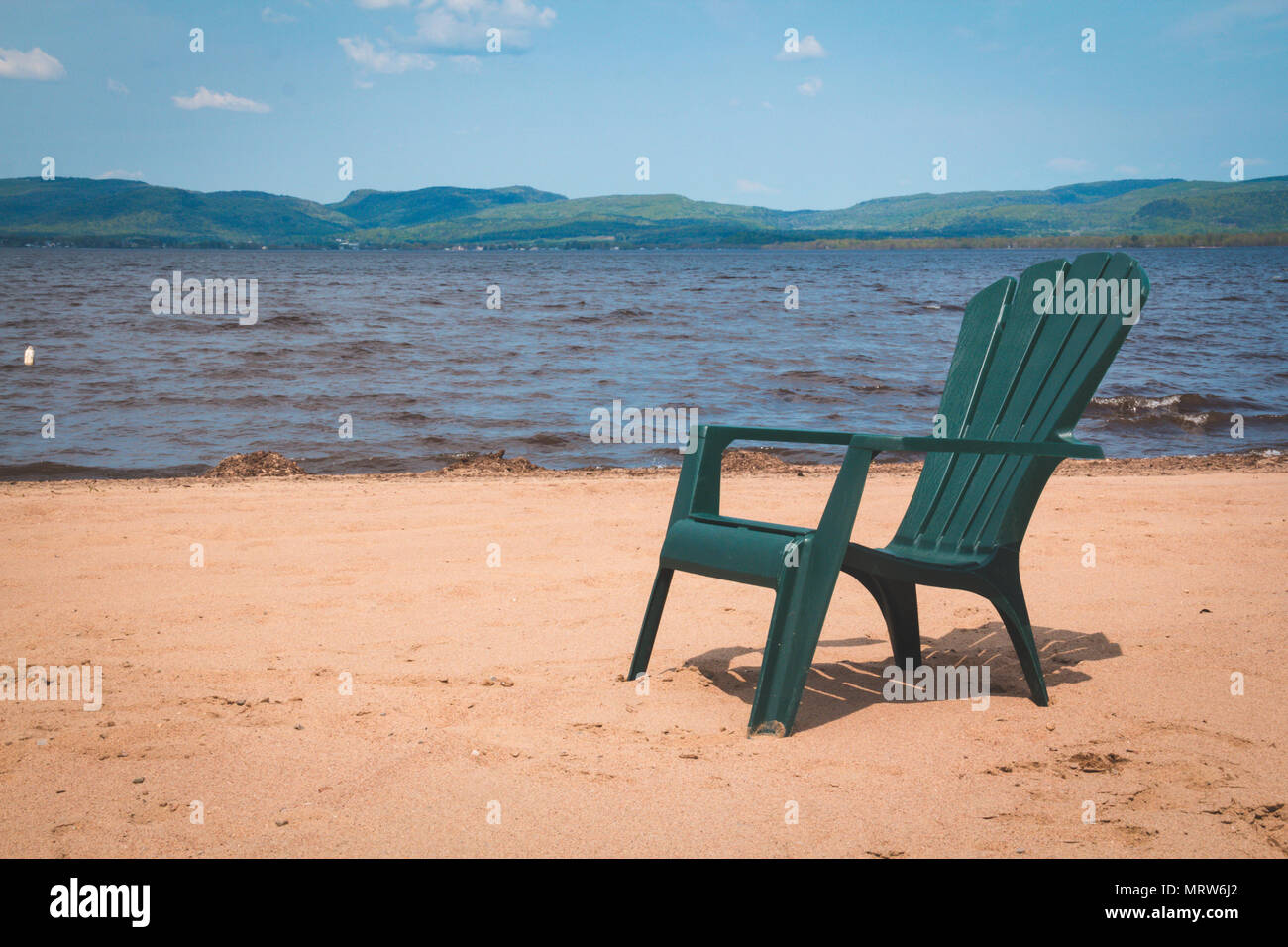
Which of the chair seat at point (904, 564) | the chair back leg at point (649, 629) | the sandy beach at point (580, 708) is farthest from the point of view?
the chair back leg at point (649, 629)

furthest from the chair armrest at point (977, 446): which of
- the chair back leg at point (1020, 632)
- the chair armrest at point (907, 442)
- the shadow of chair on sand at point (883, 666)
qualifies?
the shadow of chair on sand at point (883, 666)

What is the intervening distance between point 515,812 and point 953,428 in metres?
2.13

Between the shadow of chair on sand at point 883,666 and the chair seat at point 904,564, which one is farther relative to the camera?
the shadow of chair on sand at point 883,666

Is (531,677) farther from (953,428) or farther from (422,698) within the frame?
(953,428)

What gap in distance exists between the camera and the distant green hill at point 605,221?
134m

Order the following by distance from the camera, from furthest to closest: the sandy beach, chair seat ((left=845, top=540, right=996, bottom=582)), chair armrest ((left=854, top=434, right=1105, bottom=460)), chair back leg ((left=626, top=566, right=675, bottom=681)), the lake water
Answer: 1. the lake water
2. chair back leg ((left=626, top=566, right=675, bottom=681))
3. chair seat ((left=845, top=540, right=996, bottom=582))
4. chair armrest ((left=854, top=434, right=1105, bottom=460))
5. the sandy beach

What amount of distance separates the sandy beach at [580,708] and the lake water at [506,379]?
182 inches

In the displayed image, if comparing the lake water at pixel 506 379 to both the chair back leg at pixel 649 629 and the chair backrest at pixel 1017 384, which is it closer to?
the chair backrest at pixel 1017 384

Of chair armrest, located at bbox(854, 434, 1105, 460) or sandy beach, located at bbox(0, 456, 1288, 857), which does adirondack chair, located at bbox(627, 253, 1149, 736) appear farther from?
sandy beach, located at bbox(0, 456, 1288, 857)

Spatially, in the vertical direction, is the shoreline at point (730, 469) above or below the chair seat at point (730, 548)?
below

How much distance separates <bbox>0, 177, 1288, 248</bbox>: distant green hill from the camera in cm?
13400

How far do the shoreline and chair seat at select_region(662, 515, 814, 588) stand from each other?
484 cm

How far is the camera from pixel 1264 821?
226 cm

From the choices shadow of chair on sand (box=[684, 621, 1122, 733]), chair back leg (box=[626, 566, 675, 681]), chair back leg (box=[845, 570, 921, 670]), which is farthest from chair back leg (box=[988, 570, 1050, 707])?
chair back leg (box=[626, 566, 675, 681])
